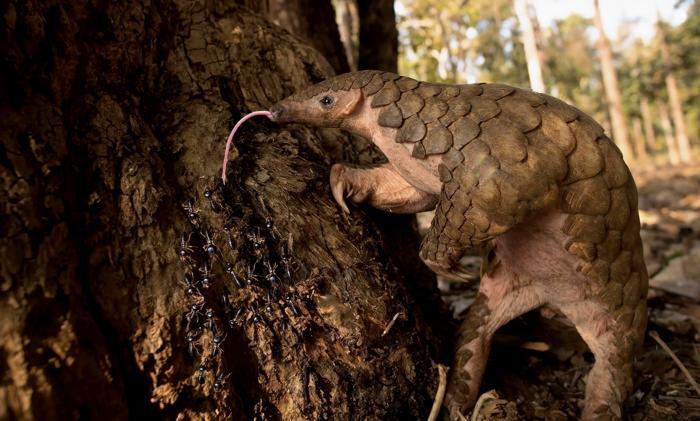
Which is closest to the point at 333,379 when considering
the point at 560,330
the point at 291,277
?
the point at 291,277

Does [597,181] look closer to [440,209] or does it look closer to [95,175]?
[440,209]

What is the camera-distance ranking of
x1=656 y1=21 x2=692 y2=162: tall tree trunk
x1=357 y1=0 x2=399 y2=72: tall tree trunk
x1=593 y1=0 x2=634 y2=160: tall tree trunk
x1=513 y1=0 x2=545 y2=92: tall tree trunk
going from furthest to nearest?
1. x1=656 y1=21 x2=692 y2=162: tall tree trunk
2. x1=593 y1=0 x2=634 y2=160: tall tree trunk
3. x1=513 y1=0 x2=545 y2=92: tall tree trunk
4. x1=357 y1=0 x2=399 y2=72: tall tree trunk

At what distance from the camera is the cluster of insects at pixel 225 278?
1397mm

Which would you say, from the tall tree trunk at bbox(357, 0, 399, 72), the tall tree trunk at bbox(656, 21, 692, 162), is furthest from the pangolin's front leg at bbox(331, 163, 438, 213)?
the tall tree trunk at bbox(656, 21, 692, 162)

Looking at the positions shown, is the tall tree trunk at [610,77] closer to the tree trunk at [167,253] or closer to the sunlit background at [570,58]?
the sunlit background at [570,58]

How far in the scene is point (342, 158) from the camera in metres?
2.10

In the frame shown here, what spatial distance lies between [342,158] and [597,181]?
3.38ft

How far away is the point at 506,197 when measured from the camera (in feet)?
4.68

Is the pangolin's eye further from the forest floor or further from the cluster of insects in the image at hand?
the forest floor

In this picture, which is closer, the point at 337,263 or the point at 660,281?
the point at 337,263

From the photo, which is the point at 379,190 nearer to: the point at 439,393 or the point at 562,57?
the point at 439,393

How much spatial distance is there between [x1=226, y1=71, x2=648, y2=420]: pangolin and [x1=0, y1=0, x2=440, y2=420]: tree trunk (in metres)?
0.18

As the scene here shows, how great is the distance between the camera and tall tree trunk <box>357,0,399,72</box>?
3.65 m

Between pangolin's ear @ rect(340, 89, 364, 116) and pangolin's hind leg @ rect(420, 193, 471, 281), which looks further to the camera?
pangolin's ear @ rect(340, 89, 364, 116)
